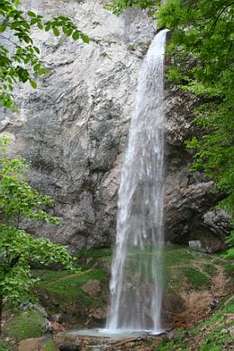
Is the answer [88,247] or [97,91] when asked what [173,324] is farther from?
[97,91]

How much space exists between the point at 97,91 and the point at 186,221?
670 cm

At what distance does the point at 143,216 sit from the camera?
17.6m

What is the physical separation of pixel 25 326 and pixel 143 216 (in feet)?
23.8

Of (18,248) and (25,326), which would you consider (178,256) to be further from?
(18,248)

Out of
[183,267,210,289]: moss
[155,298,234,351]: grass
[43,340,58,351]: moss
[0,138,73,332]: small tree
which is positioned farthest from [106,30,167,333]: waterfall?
[0,138,73,332]: small tree

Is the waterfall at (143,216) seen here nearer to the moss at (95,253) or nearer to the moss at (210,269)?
the moss at (95,253)

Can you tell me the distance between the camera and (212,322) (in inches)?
410

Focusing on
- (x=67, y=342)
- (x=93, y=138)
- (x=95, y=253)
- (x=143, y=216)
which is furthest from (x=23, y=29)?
(x=93, y=138)

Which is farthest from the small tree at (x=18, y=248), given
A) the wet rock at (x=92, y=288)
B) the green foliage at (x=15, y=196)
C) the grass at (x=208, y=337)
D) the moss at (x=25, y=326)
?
the wet rock at (x=92, y=288)

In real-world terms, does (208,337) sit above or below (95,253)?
below

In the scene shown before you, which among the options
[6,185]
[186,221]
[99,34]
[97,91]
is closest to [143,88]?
[97,91]

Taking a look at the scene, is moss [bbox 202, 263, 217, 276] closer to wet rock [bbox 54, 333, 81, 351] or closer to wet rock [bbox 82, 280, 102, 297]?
wet rock [bbox 82, 280, 102, 297]

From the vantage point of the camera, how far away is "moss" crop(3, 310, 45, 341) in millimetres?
11227

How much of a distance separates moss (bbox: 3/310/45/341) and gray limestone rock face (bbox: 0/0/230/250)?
249 inches
